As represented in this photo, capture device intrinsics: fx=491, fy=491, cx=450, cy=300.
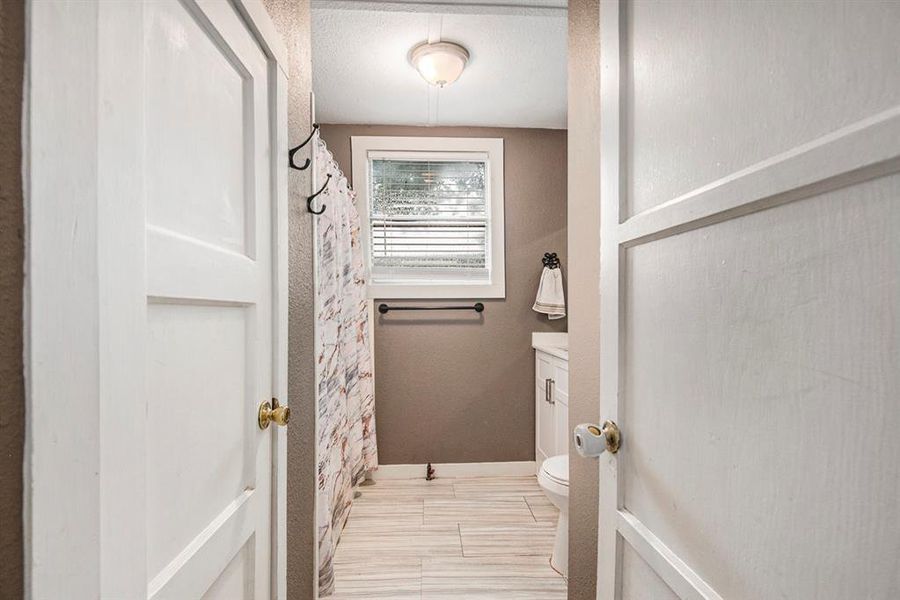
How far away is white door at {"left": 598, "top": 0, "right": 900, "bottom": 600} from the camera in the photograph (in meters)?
0.40

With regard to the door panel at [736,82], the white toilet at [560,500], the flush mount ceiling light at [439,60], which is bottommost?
the white toilet at [560,500]

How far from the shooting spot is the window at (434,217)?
321cm

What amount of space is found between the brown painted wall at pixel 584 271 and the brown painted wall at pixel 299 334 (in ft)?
2.47

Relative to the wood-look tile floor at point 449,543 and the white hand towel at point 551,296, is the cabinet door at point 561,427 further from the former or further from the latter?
the white hand towel at point 551,296

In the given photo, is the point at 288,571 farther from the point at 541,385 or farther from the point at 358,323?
the point at 541,385

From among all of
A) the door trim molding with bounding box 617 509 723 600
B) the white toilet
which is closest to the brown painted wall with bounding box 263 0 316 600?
the door trim molding with bounding box 617 509 723 600

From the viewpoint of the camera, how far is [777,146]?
1.63 feet

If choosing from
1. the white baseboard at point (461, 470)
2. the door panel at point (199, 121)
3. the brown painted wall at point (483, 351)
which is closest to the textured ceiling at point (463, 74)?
the brown painted wall at point (483, 351)

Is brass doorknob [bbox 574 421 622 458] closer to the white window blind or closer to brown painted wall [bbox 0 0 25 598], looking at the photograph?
brown painted wall [bbox 0 0 25 598]

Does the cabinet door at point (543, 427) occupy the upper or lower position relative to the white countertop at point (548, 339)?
lower

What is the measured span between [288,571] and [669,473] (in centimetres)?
106

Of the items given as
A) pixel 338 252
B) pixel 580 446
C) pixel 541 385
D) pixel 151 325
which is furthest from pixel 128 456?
pixel 541 385

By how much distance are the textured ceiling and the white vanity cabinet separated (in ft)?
4.76

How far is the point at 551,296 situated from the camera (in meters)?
3.16
